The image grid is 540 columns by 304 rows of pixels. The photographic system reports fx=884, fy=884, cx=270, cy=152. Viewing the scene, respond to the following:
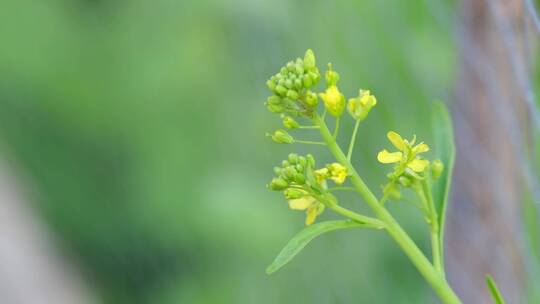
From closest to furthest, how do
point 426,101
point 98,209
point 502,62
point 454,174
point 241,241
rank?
point 502,62
point 454,174
point 426,101
point 241,241
point 98,209

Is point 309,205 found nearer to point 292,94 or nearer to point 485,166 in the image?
point 292,94

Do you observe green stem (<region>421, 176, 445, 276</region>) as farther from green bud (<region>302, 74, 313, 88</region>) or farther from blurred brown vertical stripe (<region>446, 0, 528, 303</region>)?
blurred brown vertical stripe (<region>446, 0, 528, 303</region>)

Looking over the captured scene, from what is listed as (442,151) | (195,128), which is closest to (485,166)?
(442,151)

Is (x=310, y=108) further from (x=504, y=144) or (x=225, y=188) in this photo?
(x=225, y=188)

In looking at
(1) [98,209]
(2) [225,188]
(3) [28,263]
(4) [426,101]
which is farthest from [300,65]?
(1) [98,209]

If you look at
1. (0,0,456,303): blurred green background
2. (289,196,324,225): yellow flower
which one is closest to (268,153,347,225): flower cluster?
(289,196,324,225): yellow flower

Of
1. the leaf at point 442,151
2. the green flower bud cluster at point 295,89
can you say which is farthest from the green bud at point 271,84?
the leaf at point 442,151

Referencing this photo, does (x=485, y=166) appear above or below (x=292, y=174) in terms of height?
below
